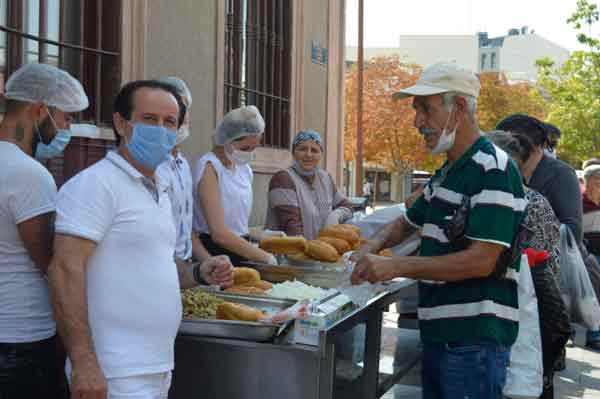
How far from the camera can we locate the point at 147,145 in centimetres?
276

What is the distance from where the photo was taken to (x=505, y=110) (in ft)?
119

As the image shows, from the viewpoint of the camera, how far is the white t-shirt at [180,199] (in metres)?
3.98

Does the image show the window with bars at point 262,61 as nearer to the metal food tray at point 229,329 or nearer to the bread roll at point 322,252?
the bread roll at point 322,252

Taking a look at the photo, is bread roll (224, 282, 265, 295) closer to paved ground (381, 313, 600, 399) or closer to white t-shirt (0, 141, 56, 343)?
white t-shirt (0, 141, 56, 343)

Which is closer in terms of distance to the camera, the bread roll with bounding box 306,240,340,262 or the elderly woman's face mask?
the bread roll with bounding box 306,240,340,262

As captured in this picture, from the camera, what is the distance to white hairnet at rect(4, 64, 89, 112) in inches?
122

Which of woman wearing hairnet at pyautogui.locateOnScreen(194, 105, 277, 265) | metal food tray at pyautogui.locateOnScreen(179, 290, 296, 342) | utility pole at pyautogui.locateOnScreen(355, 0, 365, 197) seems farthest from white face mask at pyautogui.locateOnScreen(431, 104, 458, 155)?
utility pole at pyautogui.locateOnScreen(355, 0, 365, 197)

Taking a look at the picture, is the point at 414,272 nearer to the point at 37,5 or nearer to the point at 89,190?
the point at 89,190


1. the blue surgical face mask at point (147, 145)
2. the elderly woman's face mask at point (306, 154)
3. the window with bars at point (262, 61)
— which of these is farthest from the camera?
the window with bars at point (262, 61)

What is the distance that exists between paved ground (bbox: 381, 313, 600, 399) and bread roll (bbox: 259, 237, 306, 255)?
2.91 feet

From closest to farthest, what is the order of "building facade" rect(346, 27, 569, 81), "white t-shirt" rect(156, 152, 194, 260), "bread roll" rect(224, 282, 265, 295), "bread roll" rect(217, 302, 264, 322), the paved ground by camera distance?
"bread roll" rect(217, 302, 264, 322)
"bread roll" rect(224, 282, 265, 295)
"white t-shirt" rect(156, 152, 194, 260)
the paved ground
"building facade" rect(346, 27, 569, 81)

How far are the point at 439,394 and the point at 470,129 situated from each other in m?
1.09

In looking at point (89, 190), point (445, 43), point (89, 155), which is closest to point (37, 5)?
point (89, 155)

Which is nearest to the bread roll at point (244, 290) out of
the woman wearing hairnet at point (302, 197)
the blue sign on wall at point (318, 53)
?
the woman wearing hairnet at point (302, 197)
